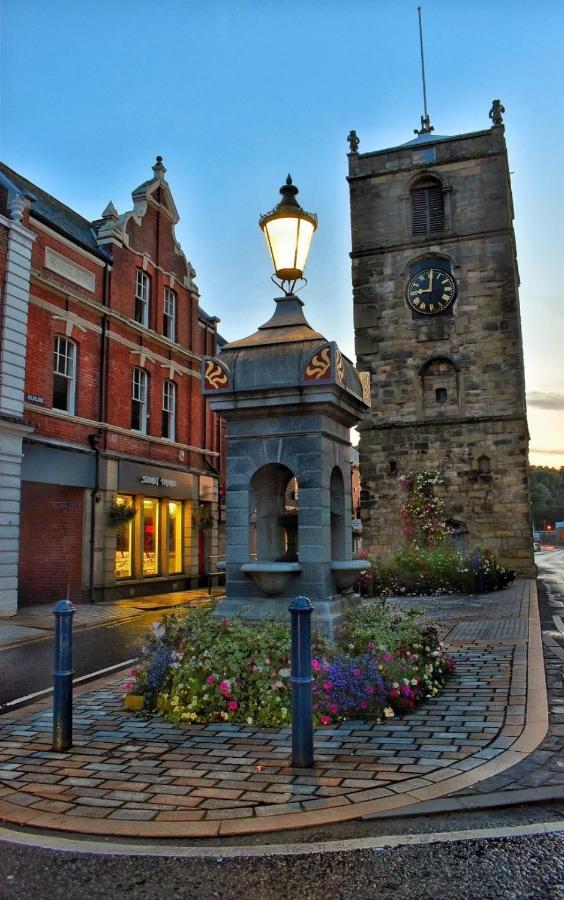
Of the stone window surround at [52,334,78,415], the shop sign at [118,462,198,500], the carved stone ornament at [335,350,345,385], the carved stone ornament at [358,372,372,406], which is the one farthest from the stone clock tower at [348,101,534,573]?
the carved stone ornament at [335,350,345,385]

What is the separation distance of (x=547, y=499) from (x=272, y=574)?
384 feet

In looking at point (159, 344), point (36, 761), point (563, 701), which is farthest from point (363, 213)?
point (36, 761)

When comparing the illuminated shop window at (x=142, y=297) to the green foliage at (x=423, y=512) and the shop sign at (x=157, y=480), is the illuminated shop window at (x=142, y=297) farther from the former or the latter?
the green foliage at (x=423, y=512)

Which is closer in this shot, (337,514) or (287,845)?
(287,845)

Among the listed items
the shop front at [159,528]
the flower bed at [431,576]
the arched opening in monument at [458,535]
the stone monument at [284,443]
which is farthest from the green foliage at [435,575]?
the stone monument at [284,443]

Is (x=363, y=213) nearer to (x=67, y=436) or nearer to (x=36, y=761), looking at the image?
(x=67, y=436)

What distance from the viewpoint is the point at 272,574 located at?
250 inches

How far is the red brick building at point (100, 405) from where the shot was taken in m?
15.5

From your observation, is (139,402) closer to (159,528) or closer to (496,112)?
(159,528)

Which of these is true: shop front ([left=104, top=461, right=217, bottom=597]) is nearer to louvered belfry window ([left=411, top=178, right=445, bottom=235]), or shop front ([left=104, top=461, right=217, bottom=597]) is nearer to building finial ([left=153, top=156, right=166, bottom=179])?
building finial ([left=153, top=156, right=166, bottom=179])

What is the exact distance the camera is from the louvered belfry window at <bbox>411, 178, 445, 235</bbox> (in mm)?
24312

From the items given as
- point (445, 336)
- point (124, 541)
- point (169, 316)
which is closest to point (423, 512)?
point (445, 336)

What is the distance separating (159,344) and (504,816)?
19.9 metres

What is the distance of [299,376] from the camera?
21.1ft
